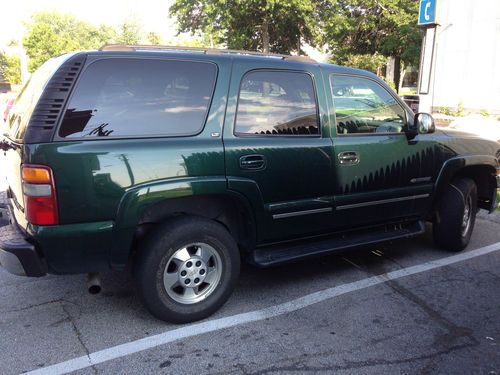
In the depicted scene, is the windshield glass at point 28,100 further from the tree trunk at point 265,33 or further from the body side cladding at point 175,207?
the tree trunk at point 265,33

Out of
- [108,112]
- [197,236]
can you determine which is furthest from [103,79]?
[197,236]

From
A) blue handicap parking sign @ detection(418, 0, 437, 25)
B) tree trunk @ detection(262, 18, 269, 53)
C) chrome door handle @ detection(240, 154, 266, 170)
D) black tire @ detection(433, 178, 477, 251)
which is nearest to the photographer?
chrome door handle @ detection(240, 154, 266, 170)

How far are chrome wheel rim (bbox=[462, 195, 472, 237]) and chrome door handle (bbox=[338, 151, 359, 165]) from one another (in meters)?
1.65

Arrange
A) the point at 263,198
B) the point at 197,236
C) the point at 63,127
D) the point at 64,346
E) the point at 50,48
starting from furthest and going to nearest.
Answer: the point at 50,48, the point at 263,198, the point at 197,236, the point at 64,346, the point at 63,127

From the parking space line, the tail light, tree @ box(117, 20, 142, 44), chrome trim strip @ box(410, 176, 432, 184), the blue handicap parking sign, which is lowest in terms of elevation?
the parking space line

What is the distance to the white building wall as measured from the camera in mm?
17438

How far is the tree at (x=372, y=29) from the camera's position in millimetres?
23906

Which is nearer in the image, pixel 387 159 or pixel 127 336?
pixel 127 336

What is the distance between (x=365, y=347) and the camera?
3.16 metres

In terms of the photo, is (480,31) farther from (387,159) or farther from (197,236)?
(197,236)

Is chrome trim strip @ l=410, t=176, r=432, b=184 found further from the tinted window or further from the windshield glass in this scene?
the windshield glass

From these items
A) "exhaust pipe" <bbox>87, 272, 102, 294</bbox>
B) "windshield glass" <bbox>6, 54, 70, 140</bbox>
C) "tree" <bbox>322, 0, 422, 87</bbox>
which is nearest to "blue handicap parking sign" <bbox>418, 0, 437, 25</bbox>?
"windshield glass" <bbox>6, 54, 70, 140</bbox>

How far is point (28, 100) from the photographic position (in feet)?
10.7

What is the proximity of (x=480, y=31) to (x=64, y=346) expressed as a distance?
18.7 metres
